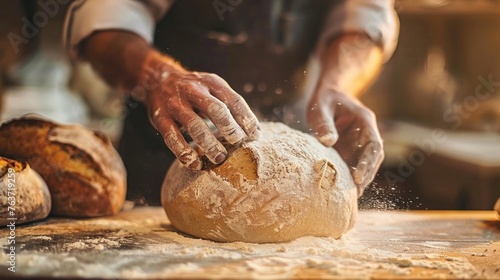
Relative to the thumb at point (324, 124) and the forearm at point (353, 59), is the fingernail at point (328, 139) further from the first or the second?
the forearm at point (353, 59)

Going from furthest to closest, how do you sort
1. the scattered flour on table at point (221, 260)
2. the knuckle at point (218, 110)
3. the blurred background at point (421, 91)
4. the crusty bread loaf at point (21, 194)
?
the blurred background at point (421, 91), the crusty bread loaf at point (21, 194), the knuckle at point (218, 110), the scattered flour on table at point (221, 260)

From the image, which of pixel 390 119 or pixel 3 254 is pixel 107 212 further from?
pixel 390 119

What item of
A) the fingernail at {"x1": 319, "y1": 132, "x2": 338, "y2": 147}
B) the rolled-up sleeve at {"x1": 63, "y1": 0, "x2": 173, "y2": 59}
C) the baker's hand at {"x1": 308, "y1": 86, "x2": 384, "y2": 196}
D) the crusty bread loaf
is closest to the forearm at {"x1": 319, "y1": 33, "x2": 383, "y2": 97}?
the baker's hand at {"x1": 308, "y1": 86, "x2": 384, "y2": 196}

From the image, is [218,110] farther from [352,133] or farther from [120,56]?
[120,56]

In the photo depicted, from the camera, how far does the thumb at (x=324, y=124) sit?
1.41m

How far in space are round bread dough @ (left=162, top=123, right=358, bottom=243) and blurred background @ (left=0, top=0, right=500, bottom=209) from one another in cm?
97

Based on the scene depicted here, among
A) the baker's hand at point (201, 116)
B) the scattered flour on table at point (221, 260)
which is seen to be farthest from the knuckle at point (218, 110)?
the scattered flour on table at point (221, 260)

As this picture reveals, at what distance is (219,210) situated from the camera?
127 centimetres

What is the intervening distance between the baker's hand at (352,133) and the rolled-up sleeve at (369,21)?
43 centimetres

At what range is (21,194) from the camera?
4.58 feet

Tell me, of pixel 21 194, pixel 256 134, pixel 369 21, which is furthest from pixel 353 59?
pixel 21 194

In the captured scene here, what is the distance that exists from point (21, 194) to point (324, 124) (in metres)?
0.79

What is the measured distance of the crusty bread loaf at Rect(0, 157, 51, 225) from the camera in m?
1.35

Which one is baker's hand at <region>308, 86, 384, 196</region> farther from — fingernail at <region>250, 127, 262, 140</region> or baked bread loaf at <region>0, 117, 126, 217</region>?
baked bread loaf at <region>0, 117, 126, 217</region>
